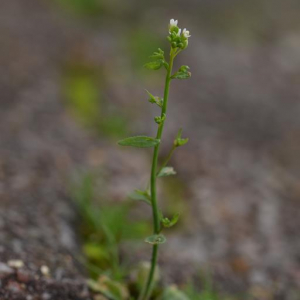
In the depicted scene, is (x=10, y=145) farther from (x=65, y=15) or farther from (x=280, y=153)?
(x=65, y=15)

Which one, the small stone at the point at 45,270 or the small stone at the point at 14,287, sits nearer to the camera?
the small stone at the point at 14,287

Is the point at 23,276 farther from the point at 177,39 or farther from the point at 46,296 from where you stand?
the point at 177,39

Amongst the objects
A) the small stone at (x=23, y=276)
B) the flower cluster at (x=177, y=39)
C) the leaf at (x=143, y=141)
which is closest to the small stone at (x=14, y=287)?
the small stone at (x=23, y=276)

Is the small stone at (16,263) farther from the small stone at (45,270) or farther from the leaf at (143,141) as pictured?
the leaf at (143,141)

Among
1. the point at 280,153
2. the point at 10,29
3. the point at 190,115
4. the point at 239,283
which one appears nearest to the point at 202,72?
the point at 190,115

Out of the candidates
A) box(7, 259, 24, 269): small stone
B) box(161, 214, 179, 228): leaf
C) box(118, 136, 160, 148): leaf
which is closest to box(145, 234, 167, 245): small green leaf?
box(161, 214, 179, 228): leaf

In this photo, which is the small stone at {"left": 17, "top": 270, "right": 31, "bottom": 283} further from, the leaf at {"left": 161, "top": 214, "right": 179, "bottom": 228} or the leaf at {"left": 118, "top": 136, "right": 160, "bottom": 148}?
the leaf at {"left": 118, "top": 136, "right": 160, "bottom": 148}

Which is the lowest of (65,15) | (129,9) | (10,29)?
(10,29)
